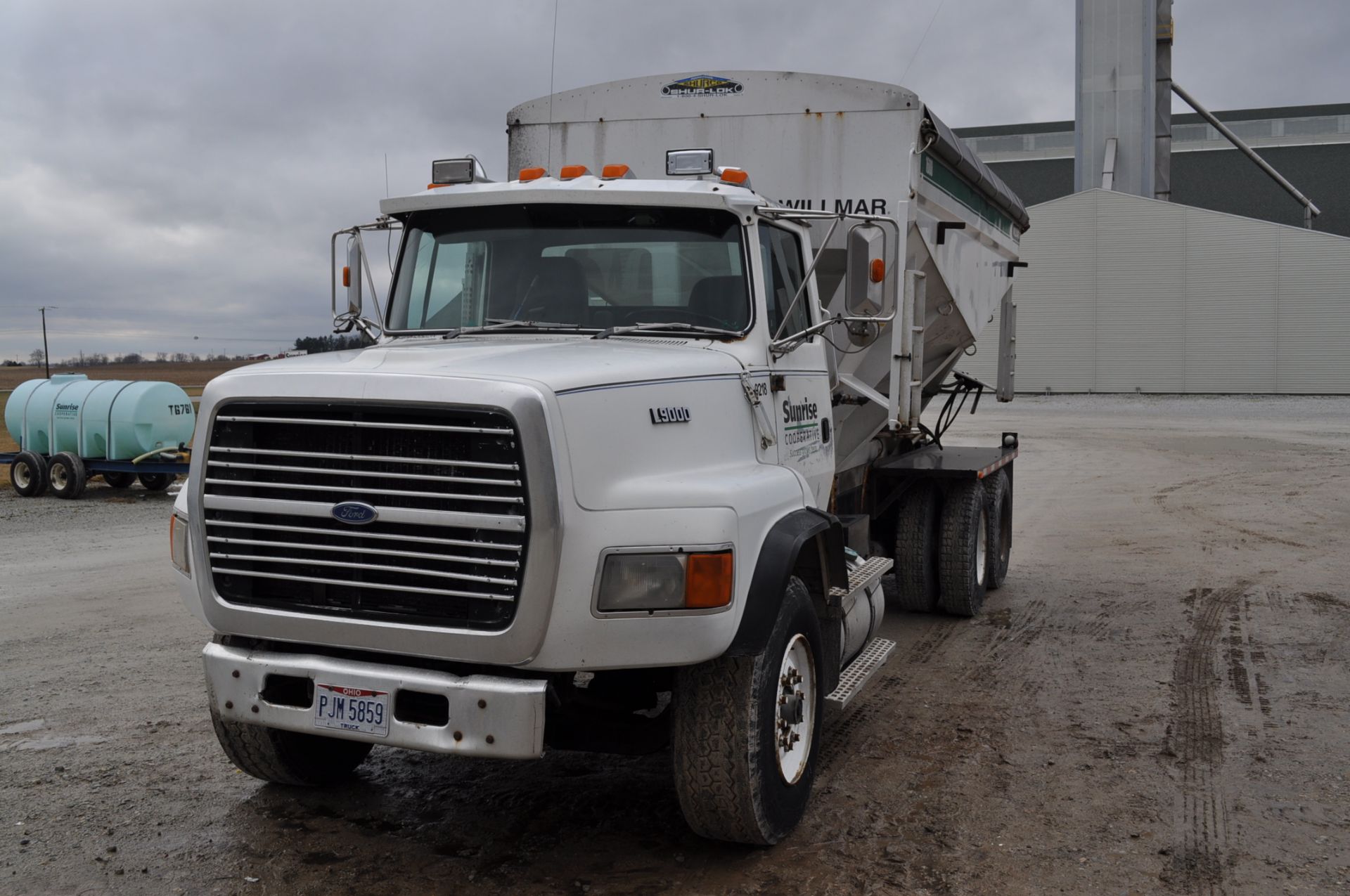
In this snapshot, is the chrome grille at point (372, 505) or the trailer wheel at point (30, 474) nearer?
the chrome grille at point (372, 505)

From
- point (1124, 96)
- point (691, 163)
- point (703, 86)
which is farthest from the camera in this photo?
point (1124, 96)

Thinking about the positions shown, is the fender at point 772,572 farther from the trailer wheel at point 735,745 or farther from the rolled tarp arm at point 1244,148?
the rolled tarp arm at point 1244,148

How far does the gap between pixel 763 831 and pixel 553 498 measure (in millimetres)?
1609

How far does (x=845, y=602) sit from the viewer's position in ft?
19.1

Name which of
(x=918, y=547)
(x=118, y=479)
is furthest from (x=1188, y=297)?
(x=918, y=547)

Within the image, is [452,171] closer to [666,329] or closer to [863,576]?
[666,329]

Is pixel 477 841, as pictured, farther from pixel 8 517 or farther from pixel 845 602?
pixel 8 517

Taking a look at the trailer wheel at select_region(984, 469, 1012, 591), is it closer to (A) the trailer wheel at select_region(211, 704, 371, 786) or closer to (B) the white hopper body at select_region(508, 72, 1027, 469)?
(B) the white hopper body at select_region(508, 72, 1027, 469)

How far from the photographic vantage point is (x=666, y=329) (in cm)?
521

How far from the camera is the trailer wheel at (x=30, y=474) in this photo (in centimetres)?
1814

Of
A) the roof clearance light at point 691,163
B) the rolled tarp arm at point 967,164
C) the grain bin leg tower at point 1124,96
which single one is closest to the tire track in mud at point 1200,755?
the roof clearance light at point 691,163

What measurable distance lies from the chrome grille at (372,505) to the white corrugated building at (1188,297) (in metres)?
35.4

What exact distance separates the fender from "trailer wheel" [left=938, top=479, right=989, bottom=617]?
418 centimetres

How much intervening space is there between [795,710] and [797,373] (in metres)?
1.59
